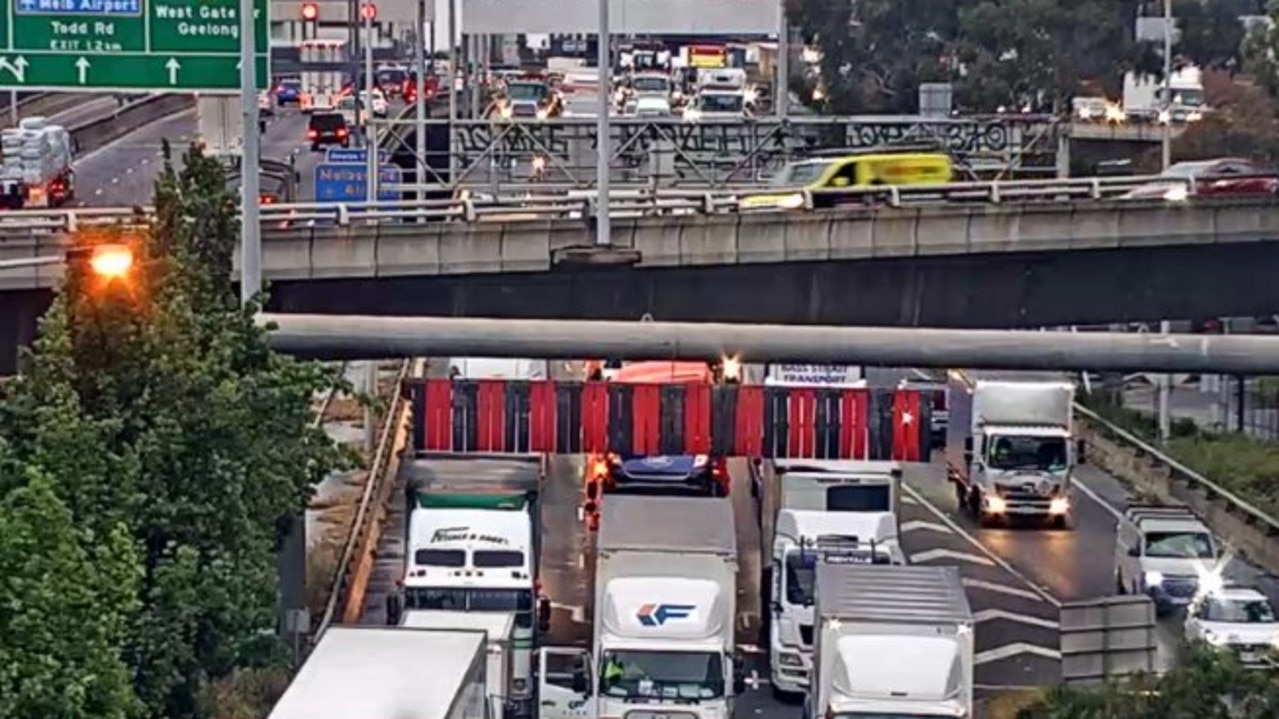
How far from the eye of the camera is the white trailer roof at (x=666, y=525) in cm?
2770

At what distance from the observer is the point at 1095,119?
74.9 metres

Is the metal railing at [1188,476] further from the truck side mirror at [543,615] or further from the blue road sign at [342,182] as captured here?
the blue road sign at [342,182]

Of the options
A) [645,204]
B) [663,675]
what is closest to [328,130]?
[645,204]

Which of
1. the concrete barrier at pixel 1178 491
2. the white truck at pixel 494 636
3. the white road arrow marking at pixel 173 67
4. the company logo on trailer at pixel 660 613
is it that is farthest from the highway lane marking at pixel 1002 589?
the white road arrow marking at pixel 173 67

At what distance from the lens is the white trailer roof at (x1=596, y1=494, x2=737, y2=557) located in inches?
1091

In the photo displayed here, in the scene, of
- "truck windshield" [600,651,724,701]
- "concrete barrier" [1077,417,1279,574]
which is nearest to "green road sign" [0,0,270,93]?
"truck windshield" [600,651,724,701]

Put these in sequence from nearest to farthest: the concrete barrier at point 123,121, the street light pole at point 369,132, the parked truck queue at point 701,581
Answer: the parked truck queue at point 701,581
the street light pole at point 369,132
the concrete barrier at point 123,121

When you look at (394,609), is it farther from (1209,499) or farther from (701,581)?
(1209,499)

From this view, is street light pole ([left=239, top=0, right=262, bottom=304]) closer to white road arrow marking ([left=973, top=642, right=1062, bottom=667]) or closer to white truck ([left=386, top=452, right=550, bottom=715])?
white truck ([left=386, top=452, right=550, bottom=715])

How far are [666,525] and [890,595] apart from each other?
12.0 feet

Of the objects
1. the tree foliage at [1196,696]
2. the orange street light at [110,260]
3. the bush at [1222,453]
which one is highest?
the orange street light at [110,260]

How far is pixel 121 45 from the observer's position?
28172 millimetres

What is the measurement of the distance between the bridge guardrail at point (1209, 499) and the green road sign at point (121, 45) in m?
17.8

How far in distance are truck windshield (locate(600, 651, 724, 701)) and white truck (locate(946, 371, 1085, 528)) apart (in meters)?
16.0
